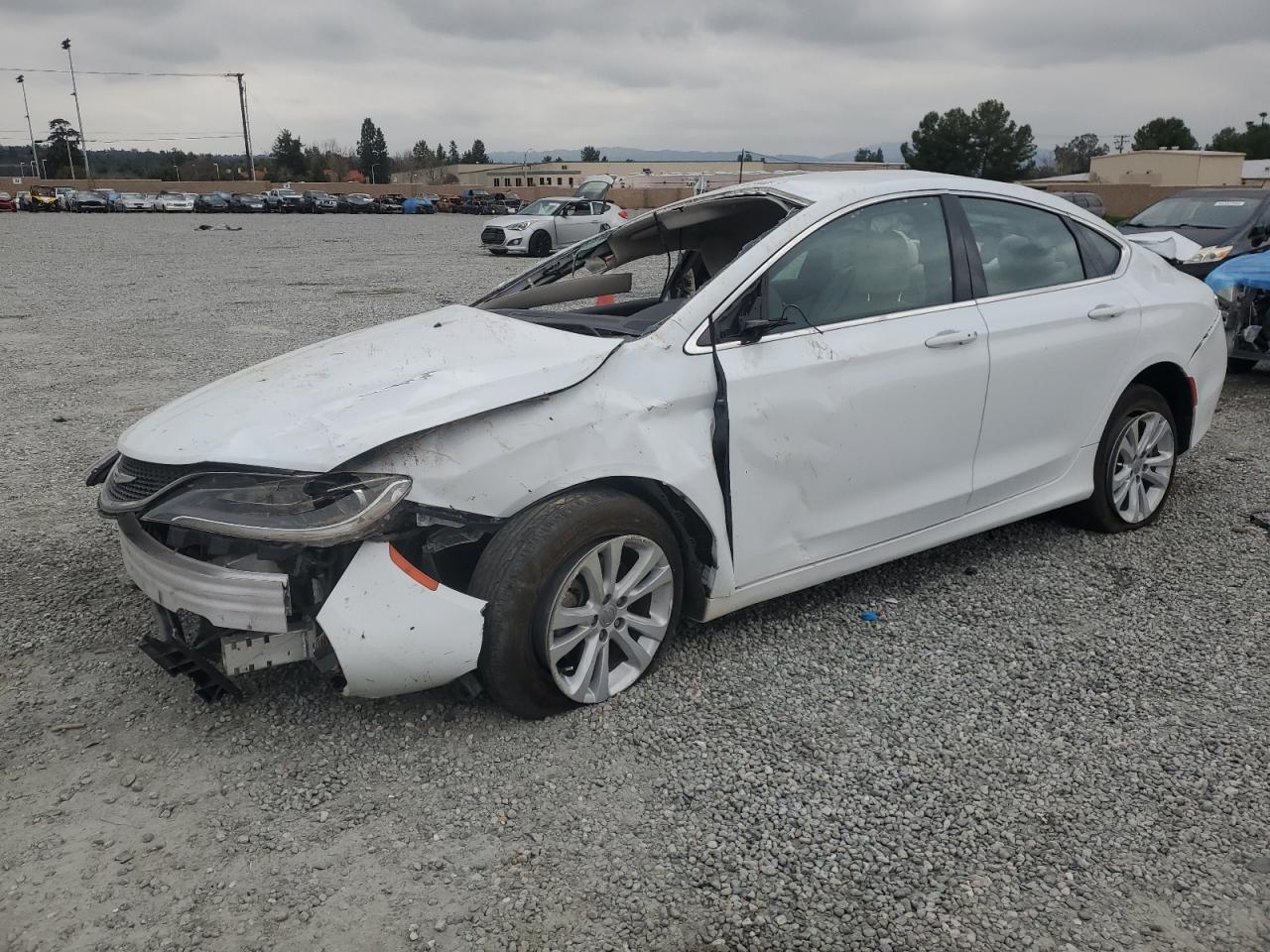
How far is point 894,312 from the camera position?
3.83 metres

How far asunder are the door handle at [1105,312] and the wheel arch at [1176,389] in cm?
37

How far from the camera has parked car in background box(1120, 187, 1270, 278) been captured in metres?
9.90

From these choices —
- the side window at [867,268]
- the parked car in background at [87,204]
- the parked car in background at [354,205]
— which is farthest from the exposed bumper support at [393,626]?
the parked car in background at [87,204]

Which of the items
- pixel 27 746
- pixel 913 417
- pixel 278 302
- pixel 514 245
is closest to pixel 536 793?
pixel 27 746

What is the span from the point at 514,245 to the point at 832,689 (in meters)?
21.0

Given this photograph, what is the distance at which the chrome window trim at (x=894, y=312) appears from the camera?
342cm

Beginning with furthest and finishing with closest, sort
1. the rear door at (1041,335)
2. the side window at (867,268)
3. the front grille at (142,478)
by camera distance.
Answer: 1. the rear door at (1041,335)
2. the side window at (867,268)
3. the front grille at (142,478)

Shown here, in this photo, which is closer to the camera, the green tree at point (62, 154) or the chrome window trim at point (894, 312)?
the chrome window trim at point (894, 312)

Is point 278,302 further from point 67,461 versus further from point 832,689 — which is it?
point 832,689

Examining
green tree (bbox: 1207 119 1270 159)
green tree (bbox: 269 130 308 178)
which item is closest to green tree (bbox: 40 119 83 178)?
green tree (bbox: 269 130 308 178)

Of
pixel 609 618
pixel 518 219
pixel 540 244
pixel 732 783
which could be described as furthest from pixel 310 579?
pixel 518 219

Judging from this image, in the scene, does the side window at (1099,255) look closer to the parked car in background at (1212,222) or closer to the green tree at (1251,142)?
the parked car in background at (1212,222)

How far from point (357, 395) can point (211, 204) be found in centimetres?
5647

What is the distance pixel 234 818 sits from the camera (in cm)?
282
